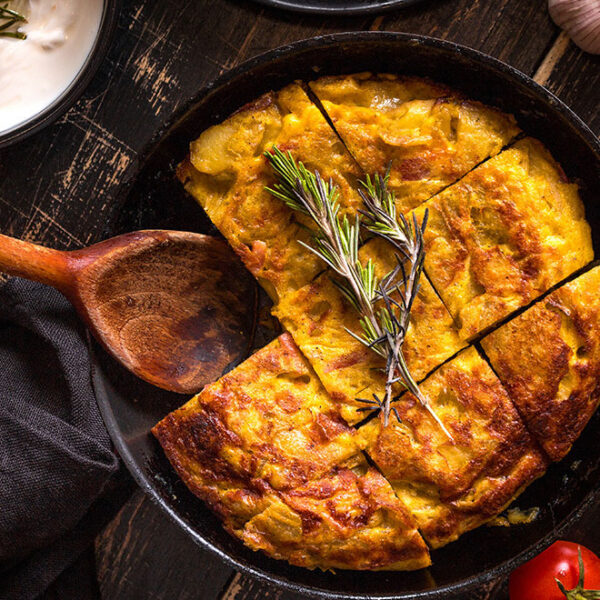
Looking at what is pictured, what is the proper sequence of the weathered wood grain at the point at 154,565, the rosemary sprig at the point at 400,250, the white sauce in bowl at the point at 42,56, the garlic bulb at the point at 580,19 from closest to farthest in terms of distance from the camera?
the rosemary sprig at the point at 400,250 → the garlic bulb at the point at 580,19 → the white sauce in bowl at the point at 42,56 → the weathered wood grain at the point at 154,565

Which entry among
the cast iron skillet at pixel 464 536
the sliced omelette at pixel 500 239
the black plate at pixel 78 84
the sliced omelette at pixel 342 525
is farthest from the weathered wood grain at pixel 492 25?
the sliced omelette at pixel 342 525

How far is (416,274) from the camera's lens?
9.15 ft

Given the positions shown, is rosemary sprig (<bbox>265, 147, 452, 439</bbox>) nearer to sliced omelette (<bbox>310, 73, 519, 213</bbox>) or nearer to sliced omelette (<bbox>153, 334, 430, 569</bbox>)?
sliced omelette (<bbox>310, 73, 519, 213</bbox>)

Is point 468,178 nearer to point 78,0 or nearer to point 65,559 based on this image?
point 78,0

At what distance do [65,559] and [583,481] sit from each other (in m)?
2.58

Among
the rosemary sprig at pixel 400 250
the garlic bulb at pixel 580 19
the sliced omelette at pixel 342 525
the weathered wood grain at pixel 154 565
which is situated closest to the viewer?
the rosemary sprig at pixel 400 250

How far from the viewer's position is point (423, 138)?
9.37 feet

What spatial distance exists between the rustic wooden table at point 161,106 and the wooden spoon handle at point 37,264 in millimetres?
552

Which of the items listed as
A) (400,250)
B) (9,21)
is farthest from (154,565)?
(9,21)

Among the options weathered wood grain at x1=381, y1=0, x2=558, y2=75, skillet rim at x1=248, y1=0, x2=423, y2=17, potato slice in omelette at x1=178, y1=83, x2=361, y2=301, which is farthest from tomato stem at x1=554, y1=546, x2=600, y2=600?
skillet rim at x1=248, y1=0, x2=423, y2=17

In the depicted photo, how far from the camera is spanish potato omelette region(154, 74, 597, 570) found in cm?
282

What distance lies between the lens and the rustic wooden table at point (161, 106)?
3.32 metres

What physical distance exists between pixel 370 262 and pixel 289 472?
39.1 inches

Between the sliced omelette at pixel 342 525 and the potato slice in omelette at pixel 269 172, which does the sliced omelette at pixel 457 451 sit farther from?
the potato slice in omelette at pixel 269 172
